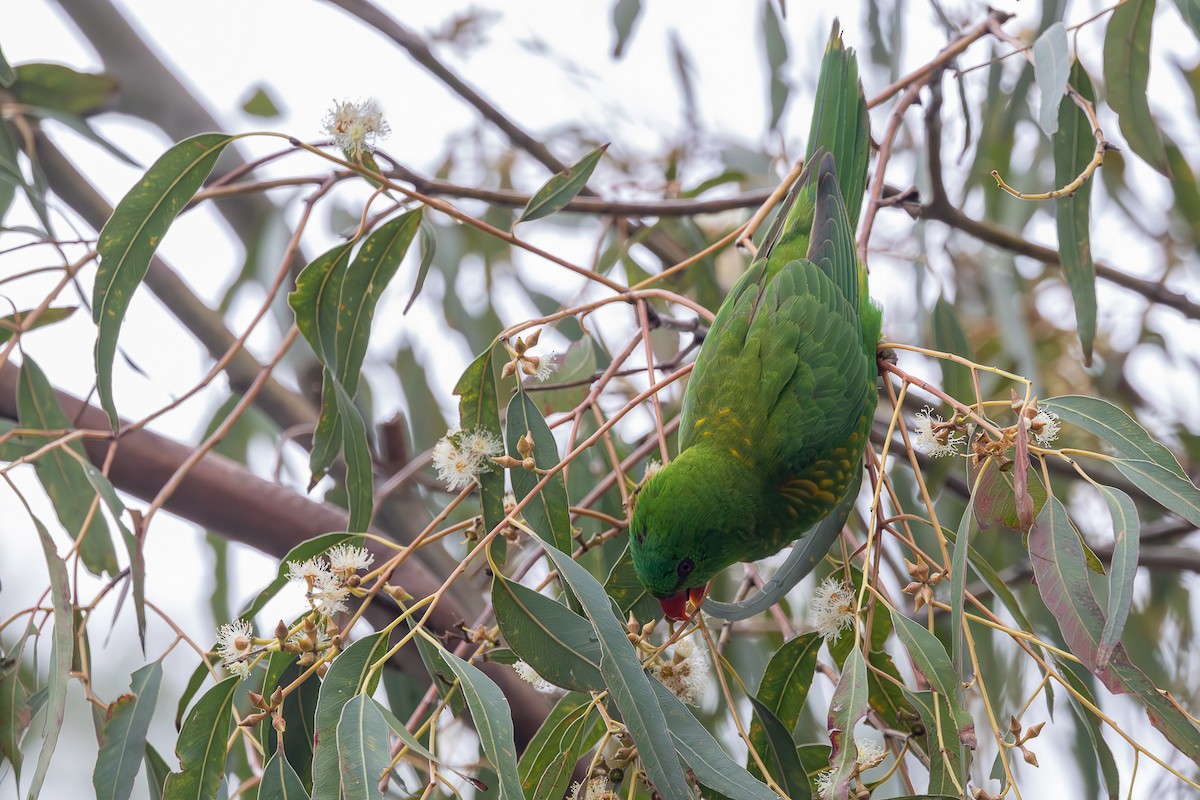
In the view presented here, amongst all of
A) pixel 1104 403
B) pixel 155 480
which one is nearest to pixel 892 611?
pixel 1104 403

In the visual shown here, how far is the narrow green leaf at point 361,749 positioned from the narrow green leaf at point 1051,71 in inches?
44.4

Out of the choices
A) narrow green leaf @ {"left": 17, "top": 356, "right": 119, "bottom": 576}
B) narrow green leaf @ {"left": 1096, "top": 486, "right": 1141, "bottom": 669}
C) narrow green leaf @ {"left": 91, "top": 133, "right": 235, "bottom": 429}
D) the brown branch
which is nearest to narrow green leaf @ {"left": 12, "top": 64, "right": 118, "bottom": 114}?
the brown branch

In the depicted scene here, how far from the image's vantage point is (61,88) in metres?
2.35

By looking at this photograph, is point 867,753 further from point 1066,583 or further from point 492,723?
point 492,723

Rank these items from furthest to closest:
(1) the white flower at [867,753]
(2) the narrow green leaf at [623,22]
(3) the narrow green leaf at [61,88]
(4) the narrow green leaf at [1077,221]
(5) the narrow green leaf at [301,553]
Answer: (2) the narrow green leaf at [623,22] → (3) the narrow green leaf at [61,88] → (4) the narrow green leaf at [1077,221] → (5) the narrow green leaf at [301,553] → (1) the white flower at [867,753]

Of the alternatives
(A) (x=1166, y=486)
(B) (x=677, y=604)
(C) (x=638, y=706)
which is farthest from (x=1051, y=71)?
(C) (x=638, y=706)

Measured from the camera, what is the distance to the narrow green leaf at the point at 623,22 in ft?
7.88

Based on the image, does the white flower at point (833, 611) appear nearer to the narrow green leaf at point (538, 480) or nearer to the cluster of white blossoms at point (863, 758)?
the cluster of white blossoms at point (863, 758)

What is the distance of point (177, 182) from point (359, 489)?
542 mm

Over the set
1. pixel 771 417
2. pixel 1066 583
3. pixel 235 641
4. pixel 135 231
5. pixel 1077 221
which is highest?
pixel 135 231

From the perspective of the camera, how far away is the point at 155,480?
81.5 inches

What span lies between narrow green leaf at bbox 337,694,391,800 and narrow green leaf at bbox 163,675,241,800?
11.6 inches

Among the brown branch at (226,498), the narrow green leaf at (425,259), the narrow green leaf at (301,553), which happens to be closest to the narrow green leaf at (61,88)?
the brown branch at (226,498)

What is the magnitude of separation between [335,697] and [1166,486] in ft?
3.18
